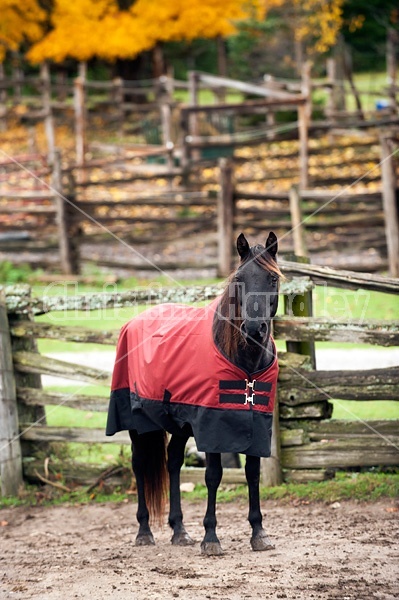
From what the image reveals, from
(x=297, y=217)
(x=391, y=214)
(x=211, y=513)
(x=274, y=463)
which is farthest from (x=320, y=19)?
(x=211, y=513)

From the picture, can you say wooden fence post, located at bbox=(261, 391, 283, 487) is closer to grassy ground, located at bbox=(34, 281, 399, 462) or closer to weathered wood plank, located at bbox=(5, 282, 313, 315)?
weathered wood plank, located at bbox=(5, 282, 313, 315)

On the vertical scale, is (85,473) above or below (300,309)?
below

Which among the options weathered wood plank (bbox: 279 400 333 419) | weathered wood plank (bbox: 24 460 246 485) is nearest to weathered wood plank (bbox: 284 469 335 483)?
weathered wood plank (bbox: 279 400 333 419)

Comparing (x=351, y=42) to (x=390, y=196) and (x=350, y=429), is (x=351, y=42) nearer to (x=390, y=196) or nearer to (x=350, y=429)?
(x=390, y=196)

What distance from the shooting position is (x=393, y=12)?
93.6 ft

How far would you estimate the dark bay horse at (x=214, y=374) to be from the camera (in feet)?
16.2

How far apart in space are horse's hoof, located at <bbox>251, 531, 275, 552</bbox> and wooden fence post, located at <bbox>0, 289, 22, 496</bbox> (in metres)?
2.50

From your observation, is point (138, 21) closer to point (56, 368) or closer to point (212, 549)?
point (56, 368)

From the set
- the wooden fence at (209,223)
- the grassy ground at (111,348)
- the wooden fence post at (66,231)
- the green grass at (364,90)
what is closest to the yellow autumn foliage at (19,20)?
the green grass at (364,90)

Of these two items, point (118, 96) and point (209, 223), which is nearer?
point (209, 223)

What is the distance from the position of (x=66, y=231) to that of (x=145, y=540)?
9.90 m

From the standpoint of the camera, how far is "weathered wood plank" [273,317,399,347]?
5.88 metres

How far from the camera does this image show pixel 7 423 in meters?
6.87

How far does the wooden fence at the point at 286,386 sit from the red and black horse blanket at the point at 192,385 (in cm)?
77
